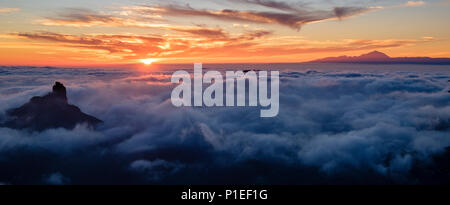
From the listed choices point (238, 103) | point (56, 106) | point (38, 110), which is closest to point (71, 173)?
point (56, 106)

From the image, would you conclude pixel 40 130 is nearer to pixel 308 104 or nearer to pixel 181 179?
pixel 181 179

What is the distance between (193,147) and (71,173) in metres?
21.6

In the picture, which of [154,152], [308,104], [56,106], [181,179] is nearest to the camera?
[181,179]

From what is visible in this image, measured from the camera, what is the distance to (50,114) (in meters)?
44.1

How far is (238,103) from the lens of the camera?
100 m

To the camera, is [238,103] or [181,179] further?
[238,103]

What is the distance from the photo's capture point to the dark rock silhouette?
4141 cm

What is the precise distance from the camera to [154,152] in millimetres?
47938

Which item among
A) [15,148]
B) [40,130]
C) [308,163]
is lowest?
[308,163]

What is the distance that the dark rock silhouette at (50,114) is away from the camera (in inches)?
1630
